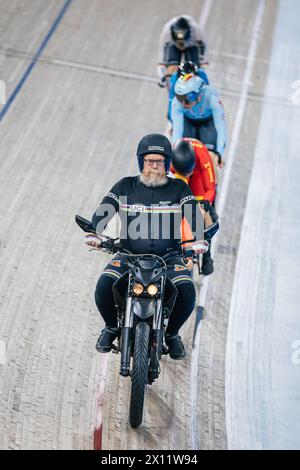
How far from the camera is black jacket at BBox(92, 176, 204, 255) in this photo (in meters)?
6.82

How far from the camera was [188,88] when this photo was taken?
884 cm

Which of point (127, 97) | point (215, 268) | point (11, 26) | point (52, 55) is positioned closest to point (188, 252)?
point (215, 268)

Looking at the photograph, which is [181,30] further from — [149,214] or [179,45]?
[149,214]

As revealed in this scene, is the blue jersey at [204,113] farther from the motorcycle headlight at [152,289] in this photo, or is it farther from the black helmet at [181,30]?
the motorcycle headlight at [152,289]

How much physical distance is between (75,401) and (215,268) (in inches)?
102

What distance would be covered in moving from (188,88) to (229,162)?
2325 millimetres

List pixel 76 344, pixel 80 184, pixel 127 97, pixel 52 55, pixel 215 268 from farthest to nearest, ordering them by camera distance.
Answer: pixel 52 55 → pixel 127 97 → pixel 80 184 → pixel 215 268 → pixel 76 344

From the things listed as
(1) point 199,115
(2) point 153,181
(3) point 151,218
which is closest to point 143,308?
(3) point 151,218

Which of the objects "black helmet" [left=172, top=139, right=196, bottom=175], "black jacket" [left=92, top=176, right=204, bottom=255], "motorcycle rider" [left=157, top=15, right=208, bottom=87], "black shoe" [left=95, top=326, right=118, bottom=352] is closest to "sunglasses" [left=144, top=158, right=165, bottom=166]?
"black jacket" [left=92, top=176, right=204, bottom=255]

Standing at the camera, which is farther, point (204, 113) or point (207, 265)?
point (204, 113)

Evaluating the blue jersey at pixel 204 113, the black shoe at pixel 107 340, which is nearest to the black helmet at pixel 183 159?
the blue jersey at pixel 204 113

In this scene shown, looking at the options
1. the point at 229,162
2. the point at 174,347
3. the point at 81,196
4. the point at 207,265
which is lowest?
the point at 174,347

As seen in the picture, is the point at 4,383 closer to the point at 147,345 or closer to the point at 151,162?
the point at 147,345
